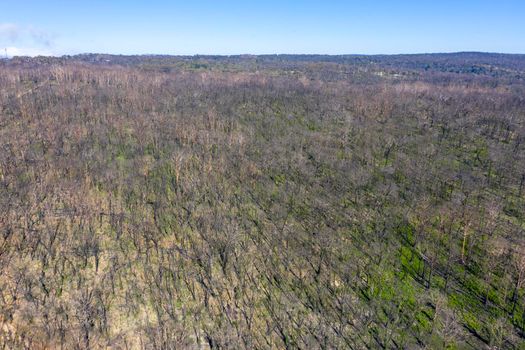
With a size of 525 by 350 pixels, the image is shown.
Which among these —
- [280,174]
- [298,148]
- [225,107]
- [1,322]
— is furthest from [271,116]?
[1,322]

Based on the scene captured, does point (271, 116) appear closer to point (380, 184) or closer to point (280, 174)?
point (280, 174)

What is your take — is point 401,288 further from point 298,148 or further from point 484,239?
point 298,148

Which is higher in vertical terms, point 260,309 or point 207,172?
point 207,172

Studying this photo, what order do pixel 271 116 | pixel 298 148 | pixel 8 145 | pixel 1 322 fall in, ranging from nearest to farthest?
pixel 1 322 < pixel 8 145 < pixel 298 148 < pixel 271 116

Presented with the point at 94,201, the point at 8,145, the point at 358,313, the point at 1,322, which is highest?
the point at 8,145

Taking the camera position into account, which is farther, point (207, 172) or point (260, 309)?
point (207, 172)

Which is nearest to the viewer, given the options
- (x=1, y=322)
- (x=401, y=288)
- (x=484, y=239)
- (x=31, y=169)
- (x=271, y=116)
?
(x=1, y=322)

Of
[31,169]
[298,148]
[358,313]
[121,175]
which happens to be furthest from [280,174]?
[31,169]
